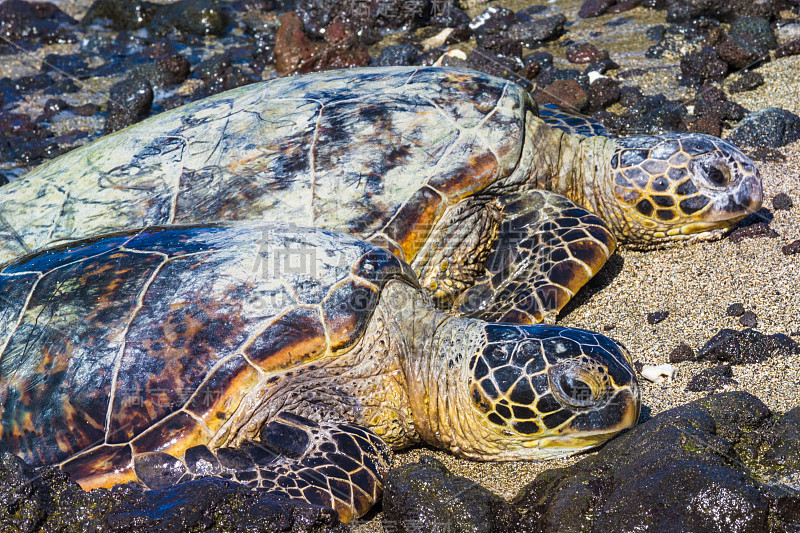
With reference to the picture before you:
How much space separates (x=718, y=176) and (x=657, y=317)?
1035 millimetres

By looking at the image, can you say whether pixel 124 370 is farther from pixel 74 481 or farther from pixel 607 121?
pixel 607 121

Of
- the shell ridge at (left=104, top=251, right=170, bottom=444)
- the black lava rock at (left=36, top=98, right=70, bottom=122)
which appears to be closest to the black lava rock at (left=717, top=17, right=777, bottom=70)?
the shell ridge at (left=104, top=251, right=170, bottom=444)

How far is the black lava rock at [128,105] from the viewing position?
222 inches

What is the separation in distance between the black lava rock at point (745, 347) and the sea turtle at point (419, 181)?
0.73 meters

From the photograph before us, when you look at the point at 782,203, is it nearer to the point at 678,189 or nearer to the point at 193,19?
the point at 678,189

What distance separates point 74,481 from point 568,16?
5840 millimetres

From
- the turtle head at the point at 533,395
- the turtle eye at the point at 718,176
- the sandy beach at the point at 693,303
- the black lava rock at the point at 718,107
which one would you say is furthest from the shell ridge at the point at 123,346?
the black lava rock at the point at 718,107

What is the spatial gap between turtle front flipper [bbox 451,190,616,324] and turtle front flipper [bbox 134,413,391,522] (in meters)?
1.12

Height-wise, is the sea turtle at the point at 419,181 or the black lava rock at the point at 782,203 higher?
the sea turtle at the point at 419,181

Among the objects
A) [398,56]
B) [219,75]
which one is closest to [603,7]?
[398,56]

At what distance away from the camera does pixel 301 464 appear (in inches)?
105

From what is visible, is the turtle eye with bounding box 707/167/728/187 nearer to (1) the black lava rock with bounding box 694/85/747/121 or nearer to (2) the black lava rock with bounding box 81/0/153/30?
(1) the black lava rock with bounding box 694/85/747/121

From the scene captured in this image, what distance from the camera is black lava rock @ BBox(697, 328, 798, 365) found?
123 inches

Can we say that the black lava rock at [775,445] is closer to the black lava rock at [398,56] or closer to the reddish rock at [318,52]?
the black lava rock at [398,56]
